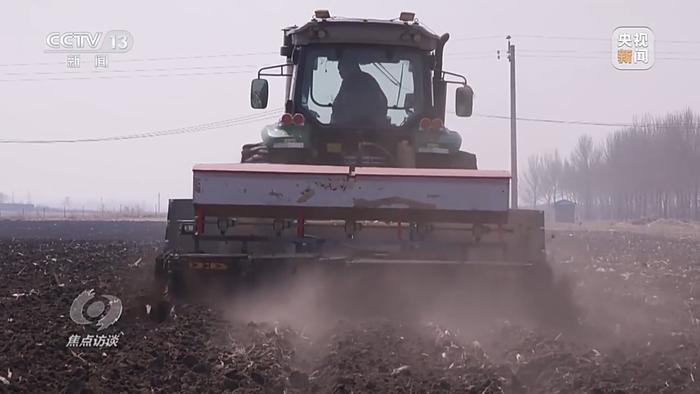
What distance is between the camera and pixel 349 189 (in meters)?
8.18

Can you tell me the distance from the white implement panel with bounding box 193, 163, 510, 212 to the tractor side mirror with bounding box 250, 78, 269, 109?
7.06ft

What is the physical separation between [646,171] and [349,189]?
6470 centimetres

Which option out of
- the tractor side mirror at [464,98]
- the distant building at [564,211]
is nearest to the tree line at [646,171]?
the distant building at [564,211]

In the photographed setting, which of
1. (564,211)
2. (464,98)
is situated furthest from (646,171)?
(464,98)

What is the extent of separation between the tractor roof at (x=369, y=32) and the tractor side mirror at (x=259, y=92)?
0.68m

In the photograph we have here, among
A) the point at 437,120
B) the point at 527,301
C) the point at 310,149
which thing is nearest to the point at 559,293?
the point at 527,301

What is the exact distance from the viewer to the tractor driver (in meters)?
9.98

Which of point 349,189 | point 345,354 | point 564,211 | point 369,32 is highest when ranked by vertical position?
point 369,32

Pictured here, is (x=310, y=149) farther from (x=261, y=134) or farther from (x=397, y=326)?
(x=397, y=326)

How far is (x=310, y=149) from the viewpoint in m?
9.71

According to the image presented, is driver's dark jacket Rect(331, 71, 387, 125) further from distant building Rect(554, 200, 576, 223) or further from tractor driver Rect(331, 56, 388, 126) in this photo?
distant building Rect(554, 200, 576, 223)
